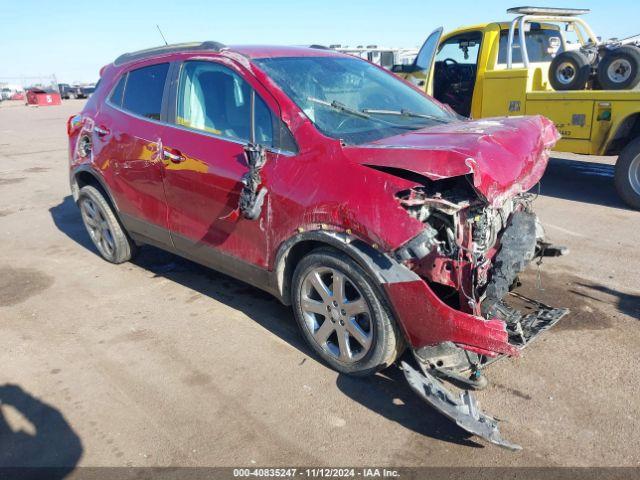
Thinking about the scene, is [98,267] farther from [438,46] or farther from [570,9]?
[570,9]

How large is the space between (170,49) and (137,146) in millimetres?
811

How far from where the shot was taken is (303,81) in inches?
143

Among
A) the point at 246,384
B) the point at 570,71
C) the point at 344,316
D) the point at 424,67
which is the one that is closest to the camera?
the point at 344,316

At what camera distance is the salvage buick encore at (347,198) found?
9.07 ft

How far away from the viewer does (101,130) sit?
4758 millimetres

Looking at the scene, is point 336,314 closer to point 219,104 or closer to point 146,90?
point 219,104

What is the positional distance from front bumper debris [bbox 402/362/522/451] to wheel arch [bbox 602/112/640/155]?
4.90m

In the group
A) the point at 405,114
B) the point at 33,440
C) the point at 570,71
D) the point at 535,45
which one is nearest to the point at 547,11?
the point at 535,45

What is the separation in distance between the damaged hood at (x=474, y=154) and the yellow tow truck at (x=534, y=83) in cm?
345

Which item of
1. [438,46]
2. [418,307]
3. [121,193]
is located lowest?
[418,307]

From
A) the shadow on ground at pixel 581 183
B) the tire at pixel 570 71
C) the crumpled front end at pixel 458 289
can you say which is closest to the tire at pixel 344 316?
the crumpled front end at pixel 458 289

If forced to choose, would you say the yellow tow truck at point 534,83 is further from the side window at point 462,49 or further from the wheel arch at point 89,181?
the wheel arch at point 89,181

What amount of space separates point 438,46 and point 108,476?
24.9ft

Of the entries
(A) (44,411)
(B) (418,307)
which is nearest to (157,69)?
(A) (44,411)
